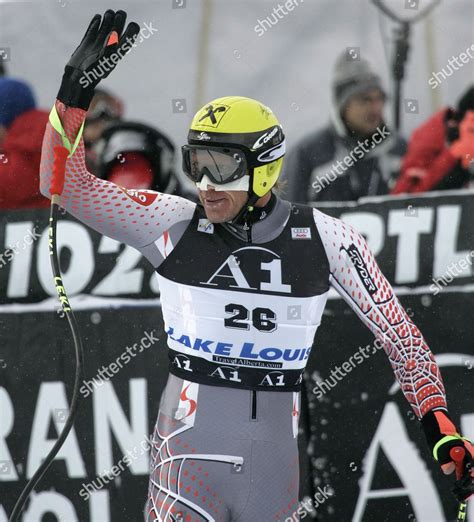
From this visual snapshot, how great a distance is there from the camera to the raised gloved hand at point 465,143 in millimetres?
5574

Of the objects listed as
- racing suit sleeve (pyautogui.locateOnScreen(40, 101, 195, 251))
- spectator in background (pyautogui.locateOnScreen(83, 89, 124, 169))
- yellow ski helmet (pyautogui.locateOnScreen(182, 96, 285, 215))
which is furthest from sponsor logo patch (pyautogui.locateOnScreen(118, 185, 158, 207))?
spectator in background (pyautogui.locateOnScreen(83, 89, 124, 169))

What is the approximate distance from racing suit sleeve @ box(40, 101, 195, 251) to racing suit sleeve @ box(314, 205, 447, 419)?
0.58 m

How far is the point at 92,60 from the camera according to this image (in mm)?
3570

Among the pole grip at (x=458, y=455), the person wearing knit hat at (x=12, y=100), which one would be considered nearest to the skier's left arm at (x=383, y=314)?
the pole grip at (x=458, y=455)

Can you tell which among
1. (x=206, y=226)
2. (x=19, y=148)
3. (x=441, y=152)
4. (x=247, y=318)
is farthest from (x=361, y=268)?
(x=19, y=148)

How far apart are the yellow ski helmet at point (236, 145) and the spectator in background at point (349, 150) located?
1591 millimetres

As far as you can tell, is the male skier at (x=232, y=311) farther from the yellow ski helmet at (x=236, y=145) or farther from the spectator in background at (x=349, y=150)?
the spectator in background at (x=349, y=150)

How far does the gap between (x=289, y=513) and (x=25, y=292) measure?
216cm

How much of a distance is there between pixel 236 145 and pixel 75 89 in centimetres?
63

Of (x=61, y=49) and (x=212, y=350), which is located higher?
(x=61, y=49)

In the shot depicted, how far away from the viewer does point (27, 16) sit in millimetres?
5793

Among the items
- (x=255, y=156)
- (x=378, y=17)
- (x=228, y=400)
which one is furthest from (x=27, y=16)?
(x=228, y=400)

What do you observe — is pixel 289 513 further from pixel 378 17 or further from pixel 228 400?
pixel 378 17

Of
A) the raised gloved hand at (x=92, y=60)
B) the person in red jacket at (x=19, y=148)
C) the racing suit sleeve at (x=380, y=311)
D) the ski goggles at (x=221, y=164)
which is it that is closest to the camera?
the raised gloved hand at (x=92, y=60)
